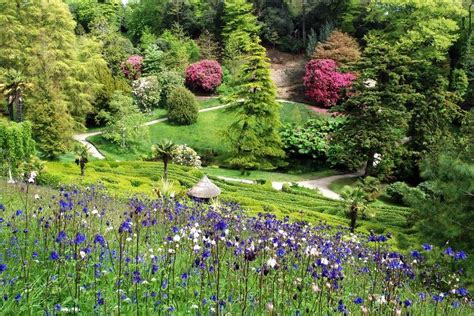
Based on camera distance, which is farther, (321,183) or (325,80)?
(325,80)

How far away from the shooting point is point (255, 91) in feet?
105

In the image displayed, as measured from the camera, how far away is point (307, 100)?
137ft

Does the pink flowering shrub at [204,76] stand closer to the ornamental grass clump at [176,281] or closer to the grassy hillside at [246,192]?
the grassy hillside at [246,192]

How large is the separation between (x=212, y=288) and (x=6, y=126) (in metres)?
20.5

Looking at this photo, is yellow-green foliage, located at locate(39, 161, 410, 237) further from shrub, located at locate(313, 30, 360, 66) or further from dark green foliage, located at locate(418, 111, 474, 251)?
shrub, located at locate(313, 30, 360, 66)

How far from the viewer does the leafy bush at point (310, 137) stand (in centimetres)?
3294

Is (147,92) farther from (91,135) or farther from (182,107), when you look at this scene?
(91,135)

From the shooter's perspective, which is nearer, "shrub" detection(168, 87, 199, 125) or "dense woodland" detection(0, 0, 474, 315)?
"dense woodland" detection(0, 0, 474, 315)

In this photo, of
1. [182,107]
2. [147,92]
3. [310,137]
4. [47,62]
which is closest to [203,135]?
[182,107]

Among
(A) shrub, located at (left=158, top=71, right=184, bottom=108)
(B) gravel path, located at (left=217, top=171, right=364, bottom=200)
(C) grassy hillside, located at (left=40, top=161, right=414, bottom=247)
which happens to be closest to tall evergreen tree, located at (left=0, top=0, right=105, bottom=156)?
(C) grassy hillside, located at (left=40, top=161, right=414, bottom=247)

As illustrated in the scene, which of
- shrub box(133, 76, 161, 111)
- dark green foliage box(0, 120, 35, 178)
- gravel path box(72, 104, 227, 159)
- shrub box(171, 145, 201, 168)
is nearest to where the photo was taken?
dark green foliage box(0, 120, 35, 178)

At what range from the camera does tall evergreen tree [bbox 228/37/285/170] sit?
3147 cm

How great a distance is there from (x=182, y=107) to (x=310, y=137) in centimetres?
1034

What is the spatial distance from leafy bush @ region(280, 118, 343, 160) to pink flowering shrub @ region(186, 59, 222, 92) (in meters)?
9.44
